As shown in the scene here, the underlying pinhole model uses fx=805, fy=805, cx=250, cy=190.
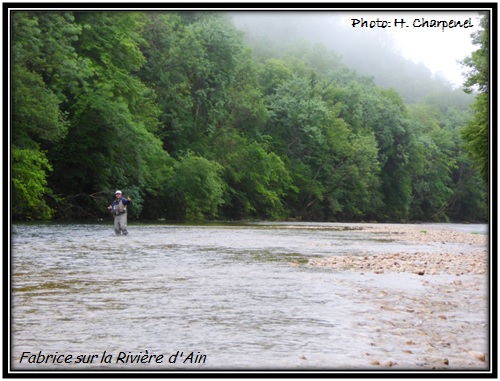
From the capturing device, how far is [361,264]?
18812 millimetres

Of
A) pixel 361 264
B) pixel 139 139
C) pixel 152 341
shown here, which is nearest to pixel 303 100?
pixel 139 139

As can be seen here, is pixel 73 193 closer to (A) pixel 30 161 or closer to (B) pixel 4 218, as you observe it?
(A) pixel 30 161

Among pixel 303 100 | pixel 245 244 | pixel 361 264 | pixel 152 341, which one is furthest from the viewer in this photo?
pixel 303 100

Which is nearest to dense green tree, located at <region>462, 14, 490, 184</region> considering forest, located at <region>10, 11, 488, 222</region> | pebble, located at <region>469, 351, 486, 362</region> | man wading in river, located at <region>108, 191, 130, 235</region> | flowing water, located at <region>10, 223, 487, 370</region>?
forest, located at <region>10, 11, 488, 222</region>

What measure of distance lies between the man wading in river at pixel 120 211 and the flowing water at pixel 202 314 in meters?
8.62

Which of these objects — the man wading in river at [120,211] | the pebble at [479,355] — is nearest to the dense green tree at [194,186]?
the man wading in river at [120,211]

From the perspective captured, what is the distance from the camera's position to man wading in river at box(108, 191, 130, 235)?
28.2 m

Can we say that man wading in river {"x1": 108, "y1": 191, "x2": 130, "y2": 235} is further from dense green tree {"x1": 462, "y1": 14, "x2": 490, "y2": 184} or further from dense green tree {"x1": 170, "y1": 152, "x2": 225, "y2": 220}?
dense green tree {"x1": 170, "y1": 152, "x2": 225, "y2": 220}

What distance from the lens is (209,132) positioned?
66.5 meters

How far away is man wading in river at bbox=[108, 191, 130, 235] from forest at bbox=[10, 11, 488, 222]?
5.94 meters

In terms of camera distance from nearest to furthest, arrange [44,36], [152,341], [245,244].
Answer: [152,341] < [245,244] < [44,36]

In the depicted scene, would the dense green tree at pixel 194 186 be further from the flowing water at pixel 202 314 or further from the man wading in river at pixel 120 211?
the flowing water at pixel 202 314

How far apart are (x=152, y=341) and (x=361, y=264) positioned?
1104 centimetres

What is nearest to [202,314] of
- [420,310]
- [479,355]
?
[420,310]
